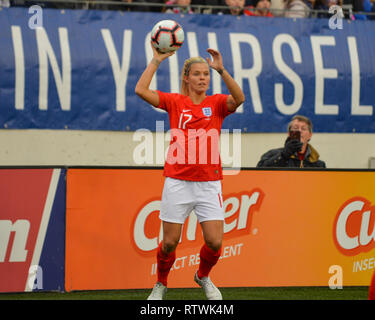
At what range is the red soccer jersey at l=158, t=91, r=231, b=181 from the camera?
609 cm

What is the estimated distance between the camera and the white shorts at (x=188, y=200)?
20.0ft

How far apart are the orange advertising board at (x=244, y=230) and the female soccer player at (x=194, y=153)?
1.12 m

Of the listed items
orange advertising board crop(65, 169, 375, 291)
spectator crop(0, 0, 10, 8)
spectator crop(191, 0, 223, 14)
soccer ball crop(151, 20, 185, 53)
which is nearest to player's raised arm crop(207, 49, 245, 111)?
soccer ball crop(151, 20, 185, 53)

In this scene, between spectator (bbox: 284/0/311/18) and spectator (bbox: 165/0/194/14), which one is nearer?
spectator (bbox: 165/0/194/14)

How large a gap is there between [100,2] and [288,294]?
20.9ft

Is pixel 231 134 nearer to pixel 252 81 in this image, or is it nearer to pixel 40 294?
pixel 252 81

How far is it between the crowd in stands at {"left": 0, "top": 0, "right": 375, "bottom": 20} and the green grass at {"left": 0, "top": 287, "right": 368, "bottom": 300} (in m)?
5.71

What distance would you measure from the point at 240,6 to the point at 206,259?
7.01 metres

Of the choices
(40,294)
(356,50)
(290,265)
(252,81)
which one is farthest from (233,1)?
(40,294)

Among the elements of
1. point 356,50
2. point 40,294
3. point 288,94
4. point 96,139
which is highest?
Answer: point 356,50

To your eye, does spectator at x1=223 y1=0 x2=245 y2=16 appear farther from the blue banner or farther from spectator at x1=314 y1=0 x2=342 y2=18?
spectator at x1=314 y1=0 x2=342 y2=18

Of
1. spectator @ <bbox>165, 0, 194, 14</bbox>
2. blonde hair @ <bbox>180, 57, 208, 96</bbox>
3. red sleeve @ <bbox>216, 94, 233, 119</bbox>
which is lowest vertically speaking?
red sleeve @ <bbox>216, 94, 233, 119</bbox>

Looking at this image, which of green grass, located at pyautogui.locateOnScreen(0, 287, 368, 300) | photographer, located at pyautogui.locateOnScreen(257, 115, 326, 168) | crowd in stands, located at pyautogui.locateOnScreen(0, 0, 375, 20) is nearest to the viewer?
green grass, located at pyautogui.locateOnScreen(0, 287, 368, 300)
